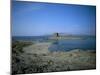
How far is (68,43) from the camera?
236 cm

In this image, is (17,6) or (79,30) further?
(79,30)

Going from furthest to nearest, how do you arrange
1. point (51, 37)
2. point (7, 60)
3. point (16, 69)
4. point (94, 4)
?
point (94, 4) < point (51, 37) < point (16, 69) < point (7, 60)

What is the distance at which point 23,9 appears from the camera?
2.20 m

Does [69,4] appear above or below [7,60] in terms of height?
above

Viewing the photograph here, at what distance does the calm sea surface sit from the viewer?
2244mm

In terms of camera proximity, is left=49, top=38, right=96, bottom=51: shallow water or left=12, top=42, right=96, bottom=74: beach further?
left=49, top=38, right=96, bottom=51: shallow water

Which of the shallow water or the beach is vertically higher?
the shallow water

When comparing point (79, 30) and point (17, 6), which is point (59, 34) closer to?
point (79, 30)

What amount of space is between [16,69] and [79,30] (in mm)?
1074

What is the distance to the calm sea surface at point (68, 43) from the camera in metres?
2.24

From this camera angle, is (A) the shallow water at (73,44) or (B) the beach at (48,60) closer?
(B) the beach at (48,60)

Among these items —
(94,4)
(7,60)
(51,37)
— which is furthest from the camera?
(94,4)

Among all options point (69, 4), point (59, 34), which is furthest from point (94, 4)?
point (59, 34)

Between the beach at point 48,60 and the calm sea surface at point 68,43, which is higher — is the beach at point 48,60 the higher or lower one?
the lower one
